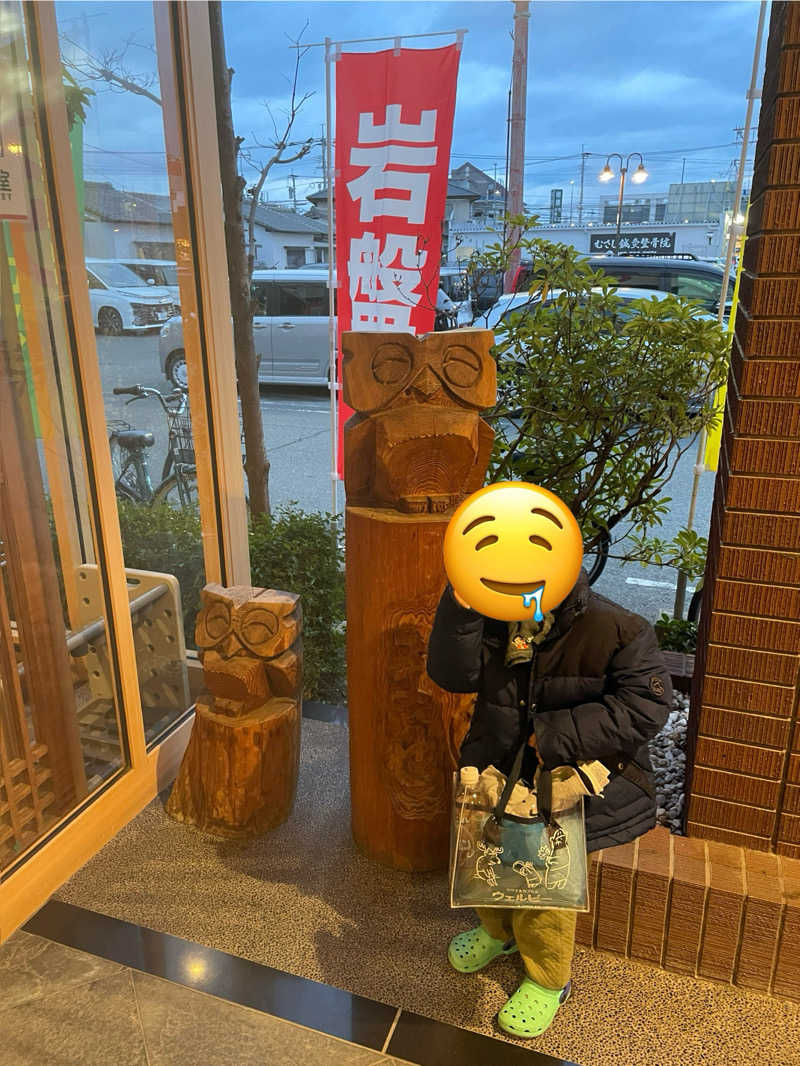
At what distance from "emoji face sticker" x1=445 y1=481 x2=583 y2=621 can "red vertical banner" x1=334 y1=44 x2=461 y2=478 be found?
1.76 metres

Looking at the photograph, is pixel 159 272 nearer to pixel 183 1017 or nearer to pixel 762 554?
pixel 762 554

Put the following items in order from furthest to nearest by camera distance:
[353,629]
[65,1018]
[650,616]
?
[650,616], [353,629], [65,1018]

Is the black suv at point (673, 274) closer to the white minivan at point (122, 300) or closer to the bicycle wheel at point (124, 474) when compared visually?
the white minivan at point (122, 300)

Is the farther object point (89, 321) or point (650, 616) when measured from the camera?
point (650, 616)

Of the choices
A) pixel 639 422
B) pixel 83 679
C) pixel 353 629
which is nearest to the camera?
pixel 353 629

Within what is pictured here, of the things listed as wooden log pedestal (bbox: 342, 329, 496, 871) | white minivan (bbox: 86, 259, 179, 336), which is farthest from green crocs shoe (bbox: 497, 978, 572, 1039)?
white minivan (bbox: 86, 259, 179, 336)

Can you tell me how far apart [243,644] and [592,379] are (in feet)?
4.62

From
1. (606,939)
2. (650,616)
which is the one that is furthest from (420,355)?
(650,616)

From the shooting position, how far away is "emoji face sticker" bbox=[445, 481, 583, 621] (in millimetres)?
1259

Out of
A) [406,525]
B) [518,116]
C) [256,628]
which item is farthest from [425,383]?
[518,116]

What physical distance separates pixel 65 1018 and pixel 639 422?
7.65 feet

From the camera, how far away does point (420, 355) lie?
193 cm

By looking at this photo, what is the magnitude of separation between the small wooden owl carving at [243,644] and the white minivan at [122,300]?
35.2 inches

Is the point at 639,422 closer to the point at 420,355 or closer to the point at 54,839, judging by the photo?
the point at 420,355
